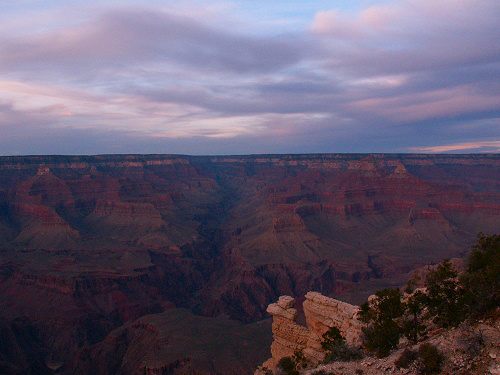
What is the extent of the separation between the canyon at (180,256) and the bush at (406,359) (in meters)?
29.9

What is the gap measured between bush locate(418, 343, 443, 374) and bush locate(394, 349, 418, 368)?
0.47 meters

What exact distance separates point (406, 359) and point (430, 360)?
3.65 feet

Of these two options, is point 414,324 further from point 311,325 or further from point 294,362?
point 311,325

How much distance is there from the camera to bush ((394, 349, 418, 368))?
48.1 ft

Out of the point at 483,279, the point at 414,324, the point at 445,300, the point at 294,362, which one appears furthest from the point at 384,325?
the point at 294,362

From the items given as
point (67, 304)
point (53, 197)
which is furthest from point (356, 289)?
point (53, 197)

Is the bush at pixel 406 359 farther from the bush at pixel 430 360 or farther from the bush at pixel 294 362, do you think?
the bush at pixel 294 362

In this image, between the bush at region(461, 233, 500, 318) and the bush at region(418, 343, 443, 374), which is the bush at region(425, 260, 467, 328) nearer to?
the bush at region(461, 233, 500, 318)

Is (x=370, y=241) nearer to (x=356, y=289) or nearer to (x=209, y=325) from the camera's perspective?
(x=356, y=289)

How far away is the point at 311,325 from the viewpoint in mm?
26141

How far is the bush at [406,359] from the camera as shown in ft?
48.1

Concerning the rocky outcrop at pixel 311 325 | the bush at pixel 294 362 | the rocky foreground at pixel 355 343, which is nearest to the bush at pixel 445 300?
the rocky foreground at pixel 355 343

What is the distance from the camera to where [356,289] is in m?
65.6

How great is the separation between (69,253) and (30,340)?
128ft
